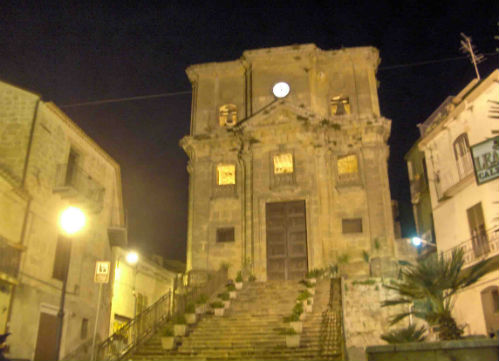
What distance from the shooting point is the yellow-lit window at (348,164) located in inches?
1152

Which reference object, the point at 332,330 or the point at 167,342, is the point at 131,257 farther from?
the point at 332,330

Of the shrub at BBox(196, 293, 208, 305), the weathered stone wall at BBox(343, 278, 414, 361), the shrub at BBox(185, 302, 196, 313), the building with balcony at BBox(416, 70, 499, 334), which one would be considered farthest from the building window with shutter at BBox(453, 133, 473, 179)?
the shrub at BBox(185, 302, 196, 313)

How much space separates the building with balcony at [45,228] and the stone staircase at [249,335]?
4.46 m

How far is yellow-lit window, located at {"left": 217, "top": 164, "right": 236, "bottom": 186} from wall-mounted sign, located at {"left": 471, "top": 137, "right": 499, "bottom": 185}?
71.7 ft

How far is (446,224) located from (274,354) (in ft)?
45.0

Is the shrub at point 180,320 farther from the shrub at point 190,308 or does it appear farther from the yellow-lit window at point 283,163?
the yellow-lit window at point 283,163

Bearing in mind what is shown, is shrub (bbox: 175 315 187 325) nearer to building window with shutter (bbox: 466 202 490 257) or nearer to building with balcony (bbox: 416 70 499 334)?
building with balcony (bbox: 416 70 499 334)

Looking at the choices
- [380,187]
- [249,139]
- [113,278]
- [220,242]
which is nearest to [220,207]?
[220,242]

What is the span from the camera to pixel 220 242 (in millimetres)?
28703

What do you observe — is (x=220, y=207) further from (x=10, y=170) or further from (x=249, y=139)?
(x=10, y=170)

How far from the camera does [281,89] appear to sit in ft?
103

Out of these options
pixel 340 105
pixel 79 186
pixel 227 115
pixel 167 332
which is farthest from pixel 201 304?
pixel 340 105

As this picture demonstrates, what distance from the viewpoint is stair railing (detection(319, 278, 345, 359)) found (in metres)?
15.1

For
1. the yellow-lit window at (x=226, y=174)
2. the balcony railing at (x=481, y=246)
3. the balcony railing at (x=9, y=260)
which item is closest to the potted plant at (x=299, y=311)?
the balcony railing at (x=481, y=246)
